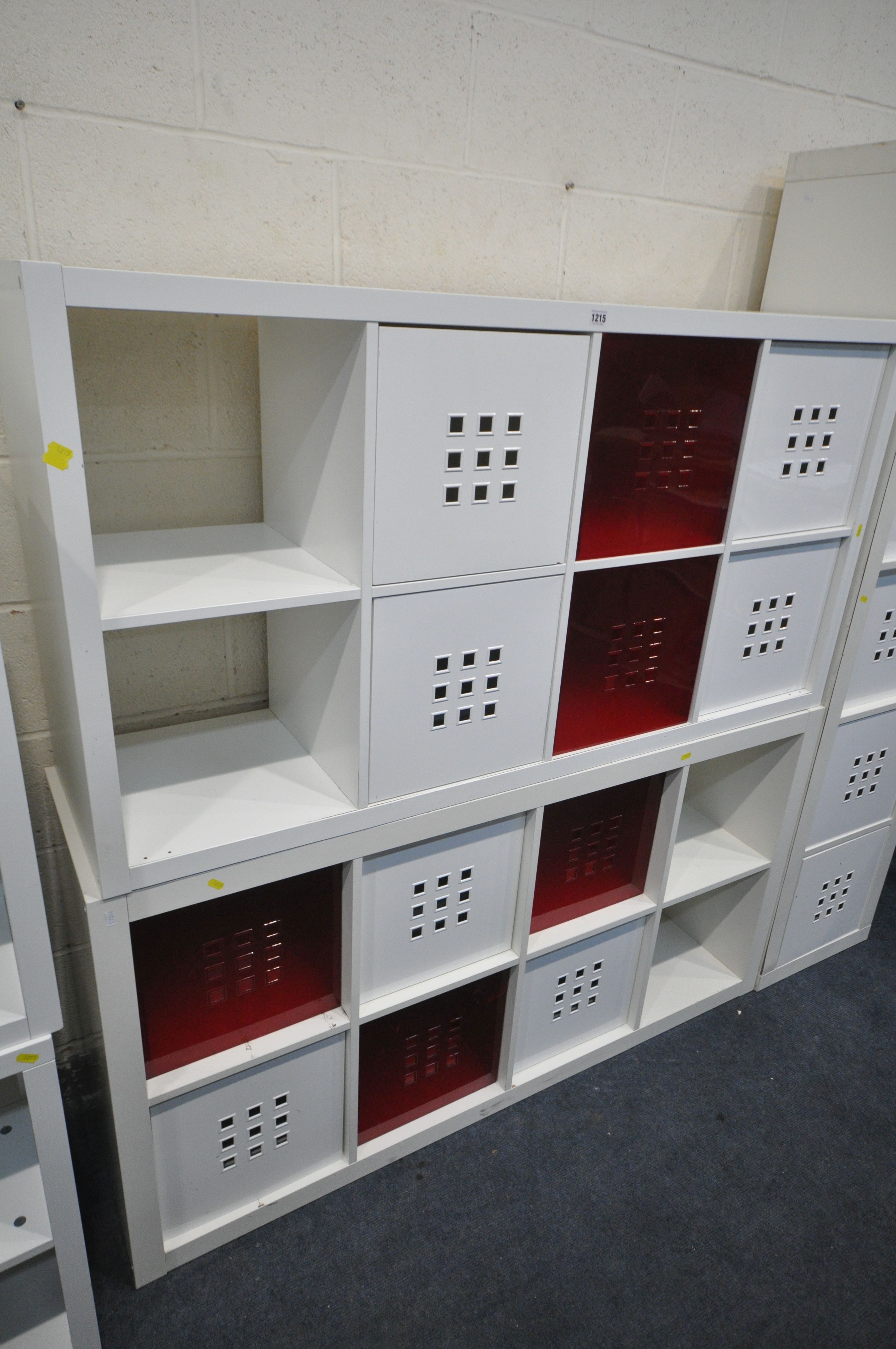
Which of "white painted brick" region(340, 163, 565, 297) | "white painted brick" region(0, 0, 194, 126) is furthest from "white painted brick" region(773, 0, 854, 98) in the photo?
"white painted brick" region(0, 0, 194, 126)

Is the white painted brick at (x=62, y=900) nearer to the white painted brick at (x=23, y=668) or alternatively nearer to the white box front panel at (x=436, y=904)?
the white painted brick at (x=23, y=668)

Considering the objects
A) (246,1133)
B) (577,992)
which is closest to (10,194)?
(246,1133)

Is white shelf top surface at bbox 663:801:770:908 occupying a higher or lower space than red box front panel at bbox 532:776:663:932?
lower

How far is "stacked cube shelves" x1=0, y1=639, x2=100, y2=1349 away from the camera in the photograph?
104 centimetres

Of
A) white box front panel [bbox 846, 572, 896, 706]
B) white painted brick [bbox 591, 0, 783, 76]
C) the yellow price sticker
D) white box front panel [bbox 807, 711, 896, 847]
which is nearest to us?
the yellow price sticker

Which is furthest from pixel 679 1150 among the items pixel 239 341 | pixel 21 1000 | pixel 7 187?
pixel 7 187

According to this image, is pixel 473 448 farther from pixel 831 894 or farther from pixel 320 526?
pixel 831 894

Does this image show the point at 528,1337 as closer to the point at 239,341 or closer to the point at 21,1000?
the point at 21,1000

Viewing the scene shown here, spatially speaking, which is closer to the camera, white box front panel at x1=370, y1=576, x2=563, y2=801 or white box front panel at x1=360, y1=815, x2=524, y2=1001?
white box front panel at x1=370, y1=576, x2=563, y2=801

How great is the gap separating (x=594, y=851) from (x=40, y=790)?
1111 mm

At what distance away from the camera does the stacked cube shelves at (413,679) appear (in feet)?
3.93

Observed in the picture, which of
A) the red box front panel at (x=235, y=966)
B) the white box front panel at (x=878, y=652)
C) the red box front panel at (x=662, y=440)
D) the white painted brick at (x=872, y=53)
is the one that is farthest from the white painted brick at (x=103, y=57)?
the white box front panel at (x=878, y=652)

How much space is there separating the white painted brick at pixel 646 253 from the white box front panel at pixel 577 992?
1.35m

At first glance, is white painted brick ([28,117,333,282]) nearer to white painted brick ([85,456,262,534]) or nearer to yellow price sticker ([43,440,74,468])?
white painted brick ([85,456,262,534])
